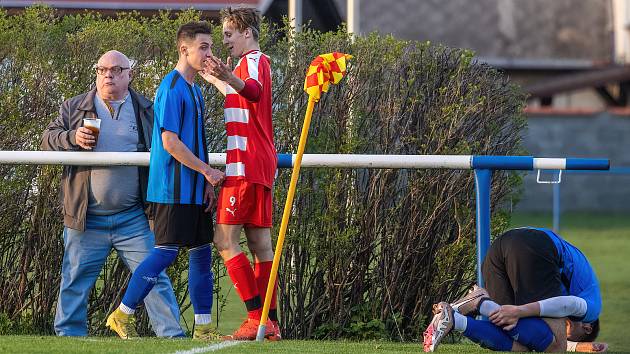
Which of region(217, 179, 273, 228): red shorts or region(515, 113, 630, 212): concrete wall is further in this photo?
region(515, 113, 630, 212): concrete wall

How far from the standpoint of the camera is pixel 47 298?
8.53 metres

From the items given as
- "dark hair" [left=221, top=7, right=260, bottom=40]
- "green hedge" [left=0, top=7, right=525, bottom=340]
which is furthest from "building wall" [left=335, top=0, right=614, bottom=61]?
"dark hair" [left=221, top=7, right=260, bottom=40]

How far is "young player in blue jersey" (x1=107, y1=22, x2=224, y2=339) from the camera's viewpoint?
731 cm

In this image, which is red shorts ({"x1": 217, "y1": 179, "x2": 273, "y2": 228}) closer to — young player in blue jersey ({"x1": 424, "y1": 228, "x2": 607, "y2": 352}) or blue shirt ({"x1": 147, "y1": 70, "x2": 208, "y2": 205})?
blue shirt ({"x1": 147, "y1": 70, "x2": 208, "y2": 205})

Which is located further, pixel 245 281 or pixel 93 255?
pixel 93 255

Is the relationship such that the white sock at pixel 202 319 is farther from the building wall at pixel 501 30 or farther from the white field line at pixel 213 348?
the building wall at pixel 501 30

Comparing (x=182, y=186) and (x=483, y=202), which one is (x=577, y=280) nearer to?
(x=483, y=202)

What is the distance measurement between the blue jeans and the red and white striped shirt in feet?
2.84

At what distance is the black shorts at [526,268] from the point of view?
23.7 feet

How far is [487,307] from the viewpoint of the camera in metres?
7.24

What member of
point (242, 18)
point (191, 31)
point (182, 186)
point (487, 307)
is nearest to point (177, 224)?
point (182, 186)

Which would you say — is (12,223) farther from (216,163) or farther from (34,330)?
(216,163)

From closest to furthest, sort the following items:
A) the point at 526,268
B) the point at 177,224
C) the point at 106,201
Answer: the point at 526,268
the point at 177,224
the point at 106,201

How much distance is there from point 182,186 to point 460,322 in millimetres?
1695
